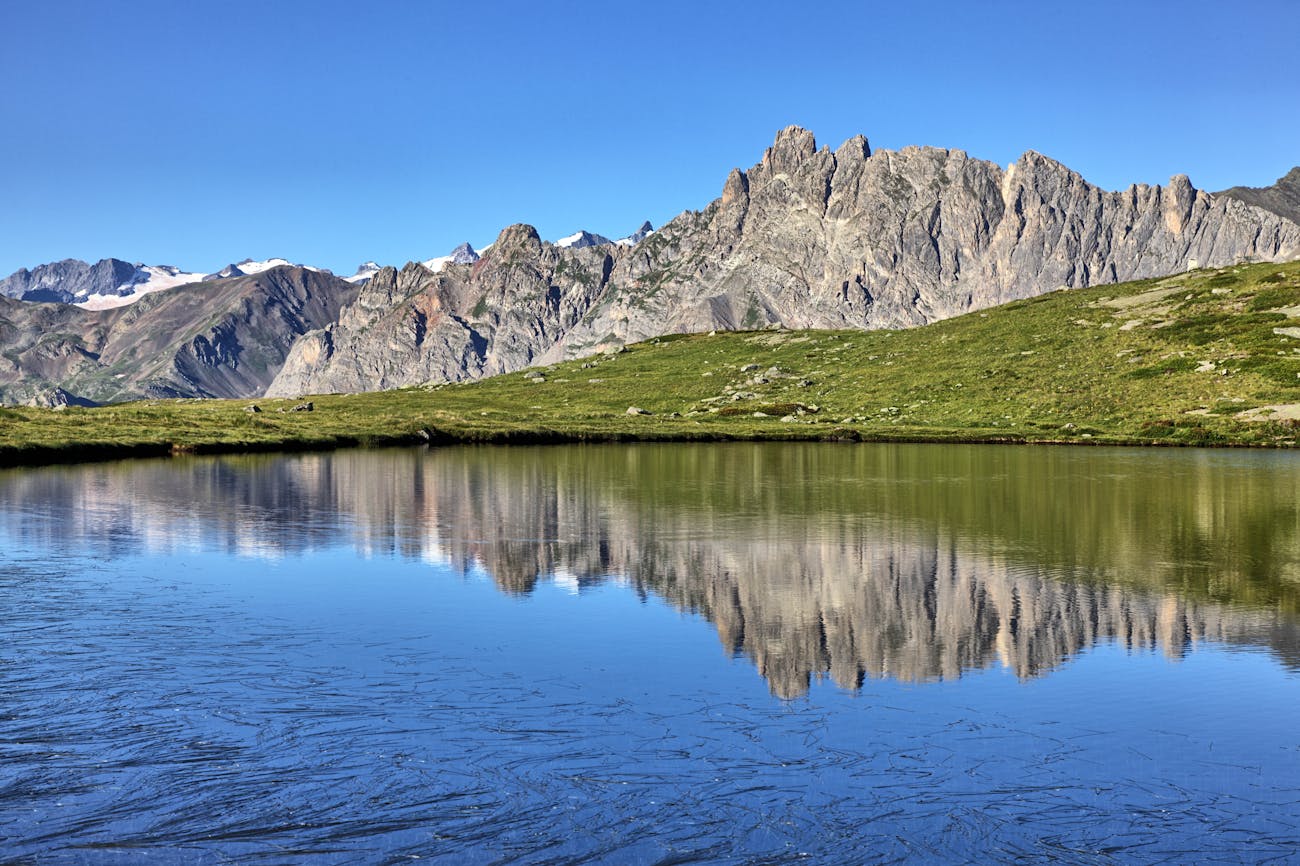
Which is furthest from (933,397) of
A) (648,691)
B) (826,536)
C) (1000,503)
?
(648,691)

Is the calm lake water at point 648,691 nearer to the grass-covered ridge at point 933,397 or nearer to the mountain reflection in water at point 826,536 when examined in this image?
the mountain reflection in water at point 826,536

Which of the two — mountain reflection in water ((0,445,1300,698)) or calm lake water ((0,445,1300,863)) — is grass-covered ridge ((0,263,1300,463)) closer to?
mountain reflection in water ((0,445,1300,698))

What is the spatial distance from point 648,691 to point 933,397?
12824cm

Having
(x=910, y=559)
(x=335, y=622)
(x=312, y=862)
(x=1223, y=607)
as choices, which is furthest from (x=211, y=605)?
(x=1223, y=607)

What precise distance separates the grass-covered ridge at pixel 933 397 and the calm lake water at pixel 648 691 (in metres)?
56.1

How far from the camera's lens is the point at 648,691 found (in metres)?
20.4

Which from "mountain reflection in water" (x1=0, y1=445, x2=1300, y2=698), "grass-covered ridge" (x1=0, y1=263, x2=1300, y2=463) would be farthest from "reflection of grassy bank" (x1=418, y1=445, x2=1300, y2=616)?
"grass-covered ridge" (x1=0, y1=263, x2=1300, y2=463)

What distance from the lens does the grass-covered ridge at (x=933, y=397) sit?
106 meters

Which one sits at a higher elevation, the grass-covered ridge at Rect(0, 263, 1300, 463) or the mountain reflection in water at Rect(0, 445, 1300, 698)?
the grass-covered ridge at Rect(0, 263, 1300, 463)

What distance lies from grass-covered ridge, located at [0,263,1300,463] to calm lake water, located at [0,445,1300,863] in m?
56.1

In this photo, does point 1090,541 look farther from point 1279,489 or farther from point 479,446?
point 479,446

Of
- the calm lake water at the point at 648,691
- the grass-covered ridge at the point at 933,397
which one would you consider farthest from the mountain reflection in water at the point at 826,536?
the grass-covered ridge at the point at 933,397

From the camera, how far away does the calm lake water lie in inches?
559

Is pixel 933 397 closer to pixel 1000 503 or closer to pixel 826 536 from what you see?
pixel 1000 503
